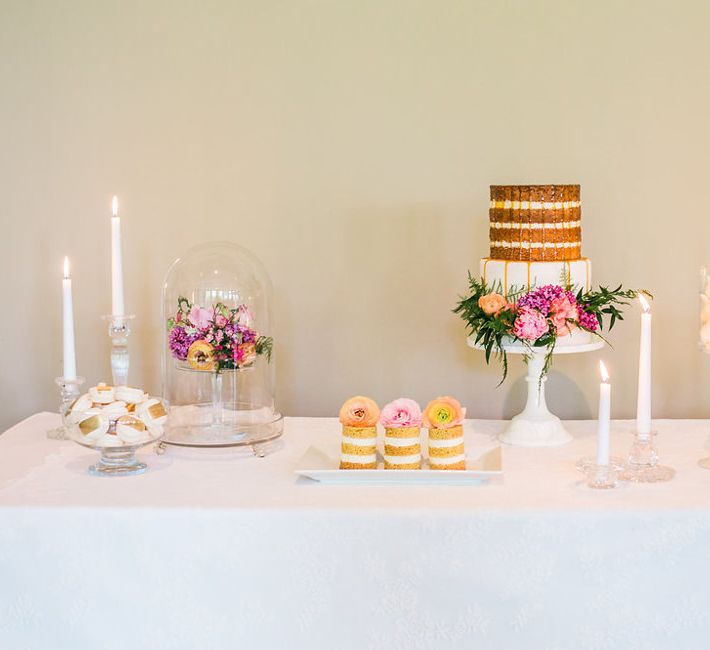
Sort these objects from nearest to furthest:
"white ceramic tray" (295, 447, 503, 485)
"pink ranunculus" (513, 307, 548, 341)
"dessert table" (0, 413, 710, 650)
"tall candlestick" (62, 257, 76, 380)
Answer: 1. "dessert table" (0, 413, 710, 650)
2. "white ceramic tray" (295, 447, 503, 485)
3. "pink ranunculus" (513, 307, 548, 341)
4. "tall candlestick" (62, 257, 76, 380)

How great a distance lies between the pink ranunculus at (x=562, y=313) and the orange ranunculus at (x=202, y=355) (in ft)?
2.28

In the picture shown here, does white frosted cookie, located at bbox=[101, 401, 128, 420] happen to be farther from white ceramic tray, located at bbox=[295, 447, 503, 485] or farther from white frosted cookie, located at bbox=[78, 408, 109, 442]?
white ceramic tray, located at bbox=[295, 447, 503, 485]

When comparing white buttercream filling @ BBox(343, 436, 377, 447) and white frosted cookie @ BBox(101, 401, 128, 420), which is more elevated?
white frosted cookie @ BBox(101, 401, 128, 420)

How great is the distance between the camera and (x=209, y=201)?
2.61m

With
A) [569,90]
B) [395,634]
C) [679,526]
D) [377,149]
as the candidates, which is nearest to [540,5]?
[569,90]

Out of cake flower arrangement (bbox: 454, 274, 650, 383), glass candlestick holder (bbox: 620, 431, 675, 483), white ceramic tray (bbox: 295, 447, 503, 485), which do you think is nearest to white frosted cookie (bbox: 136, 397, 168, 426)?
white ceramic tray (bbox: 295, 447, 503, 485)

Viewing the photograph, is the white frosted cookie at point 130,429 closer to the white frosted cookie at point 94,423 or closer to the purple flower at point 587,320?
the white frosted cookie at point 94,423

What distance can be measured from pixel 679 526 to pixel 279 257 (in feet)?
4.05

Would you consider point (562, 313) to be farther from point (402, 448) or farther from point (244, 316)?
point (244, 316)

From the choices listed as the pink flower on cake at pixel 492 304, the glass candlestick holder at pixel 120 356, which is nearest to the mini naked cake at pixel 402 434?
the pink flower on cake at pixel 492 304

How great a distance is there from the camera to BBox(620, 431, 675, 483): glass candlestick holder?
194 centimetres

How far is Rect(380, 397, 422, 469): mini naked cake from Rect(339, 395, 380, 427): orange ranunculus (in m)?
0.02

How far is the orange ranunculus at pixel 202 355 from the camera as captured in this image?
7.16 ft

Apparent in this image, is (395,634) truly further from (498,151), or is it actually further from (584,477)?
(498,151)
